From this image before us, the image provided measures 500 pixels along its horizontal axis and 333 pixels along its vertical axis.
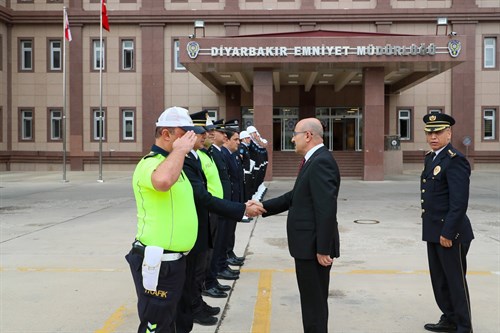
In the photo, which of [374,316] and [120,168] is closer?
[374,316]

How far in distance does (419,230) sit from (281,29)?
85.3ft

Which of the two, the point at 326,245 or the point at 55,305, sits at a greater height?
the point at 326,245

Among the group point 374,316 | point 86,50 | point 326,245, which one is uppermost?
point 86,50

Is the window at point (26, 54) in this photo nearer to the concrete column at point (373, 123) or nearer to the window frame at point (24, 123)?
the window frame at point (24, 123)

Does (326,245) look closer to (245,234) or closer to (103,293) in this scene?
(103,293)

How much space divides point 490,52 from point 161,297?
35.6 meters

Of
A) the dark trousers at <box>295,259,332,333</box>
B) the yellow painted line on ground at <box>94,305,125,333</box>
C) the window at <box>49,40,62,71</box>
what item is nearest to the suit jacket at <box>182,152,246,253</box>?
the dark trousers at <box>295,259,332,333</box>

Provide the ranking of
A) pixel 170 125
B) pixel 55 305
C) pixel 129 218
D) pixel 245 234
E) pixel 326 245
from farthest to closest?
pixel 129 218 < pixel 245 234 < pixel 55 305 < pixel 326 245 < pixel 170 125

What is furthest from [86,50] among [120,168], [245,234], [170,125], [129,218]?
[170,125]

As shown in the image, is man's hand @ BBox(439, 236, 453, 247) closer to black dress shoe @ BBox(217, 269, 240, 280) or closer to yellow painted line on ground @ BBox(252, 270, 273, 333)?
yellow painted line on ground @ BBox(252, 270, 273, 333)

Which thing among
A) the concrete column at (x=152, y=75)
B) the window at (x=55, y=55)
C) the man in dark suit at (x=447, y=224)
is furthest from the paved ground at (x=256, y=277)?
the window at (x=55, y=55)

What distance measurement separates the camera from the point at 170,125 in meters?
3.34

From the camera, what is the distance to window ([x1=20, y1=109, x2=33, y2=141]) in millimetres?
34625

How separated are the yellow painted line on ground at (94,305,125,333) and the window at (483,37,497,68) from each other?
34.0 m
